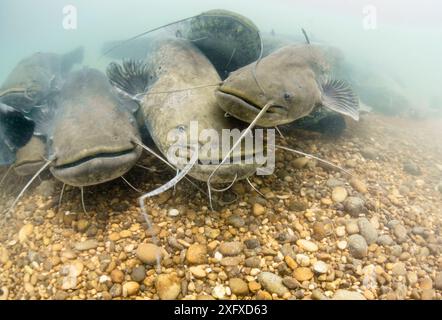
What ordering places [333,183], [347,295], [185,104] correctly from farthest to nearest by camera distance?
[333,183]
[185,104]
[347,295]

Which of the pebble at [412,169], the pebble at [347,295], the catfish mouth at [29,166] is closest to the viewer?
the pebble at [347,295]

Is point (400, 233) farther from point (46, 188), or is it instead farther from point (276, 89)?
point (46, 188)

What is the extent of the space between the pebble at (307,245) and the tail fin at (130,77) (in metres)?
1.70

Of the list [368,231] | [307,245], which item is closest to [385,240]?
[368,231]

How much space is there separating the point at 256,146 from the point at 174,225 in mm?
667

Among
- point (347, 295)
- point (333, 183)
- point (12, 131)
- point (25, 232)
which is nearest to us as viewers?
point (347, 295)

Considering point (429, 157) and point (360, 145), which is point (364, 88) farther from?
point (360, 145)

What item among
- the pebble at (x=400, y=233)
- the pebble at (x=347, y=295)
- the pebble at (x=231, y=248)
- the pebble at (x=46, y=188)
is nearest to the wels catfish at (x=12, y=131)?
the pebble at (x=46, y=188)

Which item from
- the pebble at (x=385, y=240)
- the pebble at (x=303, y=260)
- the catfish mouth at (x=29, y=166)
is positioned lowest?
the pebble at (x=385, y=240)

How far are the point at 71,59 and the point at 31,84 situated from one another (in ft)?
8.66

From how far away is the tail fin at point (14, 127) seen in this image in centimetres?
254

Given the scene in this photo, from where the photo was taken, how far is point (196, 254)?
5.70 ft

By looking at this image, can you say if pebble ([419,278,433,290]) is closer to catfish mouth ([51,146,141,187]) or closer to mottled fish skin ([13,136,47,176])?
catfish mouth ([51,146,141,187])

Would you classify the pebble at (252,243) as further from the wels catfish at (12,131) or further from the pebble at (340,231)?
the wels catfish at (12,131)
